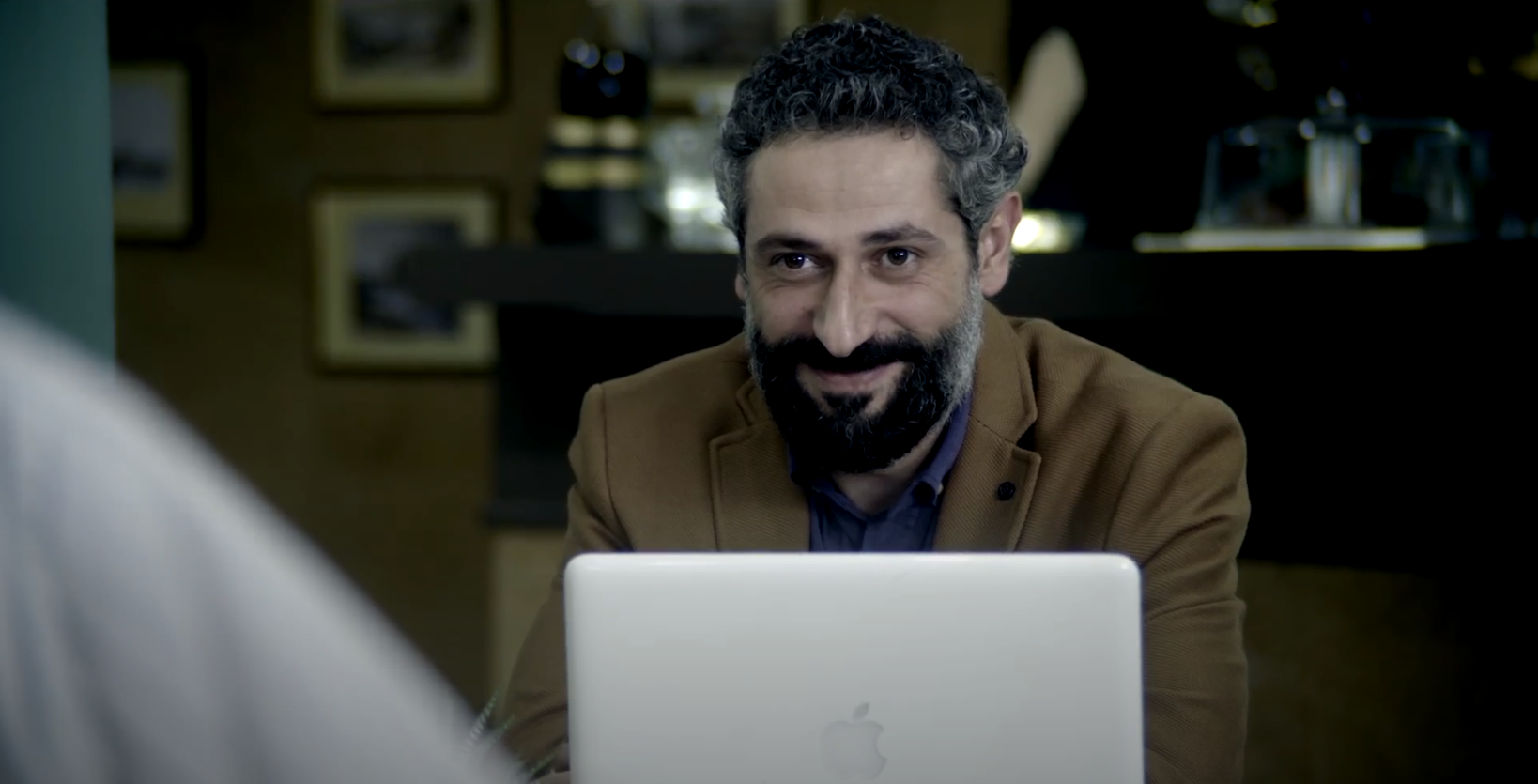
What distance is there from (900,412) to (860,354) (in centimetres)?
5

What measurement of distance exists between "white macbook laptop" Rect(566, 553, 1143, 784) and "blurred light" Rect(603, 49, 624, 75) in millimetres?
1064

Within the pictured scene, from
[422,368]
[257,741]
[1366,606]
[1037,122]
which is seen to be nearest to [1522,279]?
[1366,606]

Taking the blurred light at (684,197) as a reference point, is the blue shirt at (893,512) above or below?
below

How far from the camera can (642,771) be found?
656 millimetres

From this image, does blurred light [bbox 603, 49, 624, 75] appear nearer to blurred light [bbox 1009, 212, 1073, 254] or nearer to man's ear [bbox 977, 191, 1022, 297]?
blurred light [bbox 1009, 212, 1073, 254]

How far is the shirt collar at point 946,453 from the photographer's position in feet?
3.29

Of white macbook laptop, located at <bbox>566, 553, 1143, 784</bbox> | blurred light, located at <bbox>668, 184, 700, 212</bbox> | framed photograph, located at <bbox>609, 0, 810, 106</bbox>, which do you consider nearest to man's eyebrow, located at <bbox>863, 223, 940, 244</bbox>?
white macbook laptop, located at <bbox>566, 553, 1143, 784</bbox>

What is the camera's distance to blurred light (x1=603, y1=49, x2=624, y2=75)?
162cm

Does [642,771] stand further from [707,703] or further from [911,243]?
[911,243]

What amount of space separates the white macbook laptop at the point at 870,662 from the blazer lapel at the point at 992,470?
12.5 inches

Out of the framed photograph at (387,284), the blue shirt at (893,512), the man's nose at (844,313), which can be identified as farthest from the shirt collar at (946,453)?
the framed photograph at (387,284)

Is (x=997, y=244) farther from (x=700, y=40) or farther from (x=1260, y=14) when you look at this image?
(x=700, y=40)

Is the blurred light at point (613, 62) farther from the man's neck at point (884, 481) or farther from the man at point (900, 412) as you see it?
the man's neck at point (884, 481)

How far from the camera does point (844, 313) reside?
2.99ft
